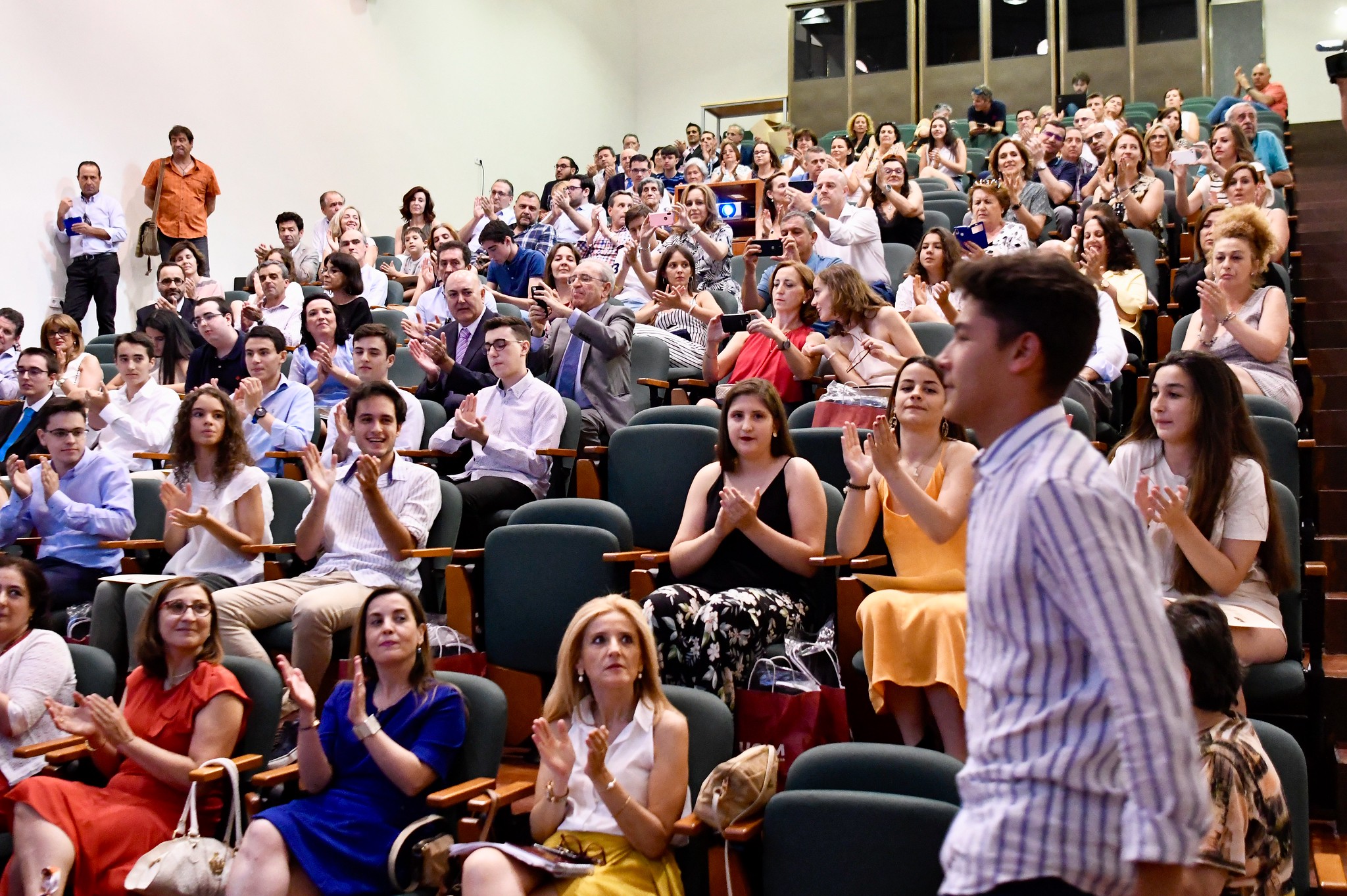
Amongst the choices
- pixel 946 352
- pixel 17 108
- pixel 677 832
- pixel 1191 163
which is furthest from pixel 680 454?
pixel 17 108

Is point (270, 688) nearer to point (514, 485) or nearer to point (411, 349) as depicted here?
point (514, 485)

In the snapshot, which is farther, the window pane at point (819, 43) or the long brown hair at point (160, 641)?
the window pane at point (819, 43)

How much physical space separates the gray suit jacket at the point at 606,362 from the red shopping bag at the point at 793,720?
1783 mm

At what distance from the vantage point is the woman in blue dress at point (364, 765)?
223 cm

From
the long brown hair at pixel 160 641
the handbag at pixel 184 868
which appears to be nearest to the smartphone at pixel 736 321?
the long brown hair at pixel 160 641

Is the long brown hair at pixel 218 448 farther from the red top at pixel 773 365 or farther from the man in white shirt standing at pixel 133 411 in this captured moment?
the red top at pixel 773 365

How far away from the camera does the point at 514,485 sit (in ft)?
12.4

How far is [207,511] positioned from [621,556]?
1.14 metres

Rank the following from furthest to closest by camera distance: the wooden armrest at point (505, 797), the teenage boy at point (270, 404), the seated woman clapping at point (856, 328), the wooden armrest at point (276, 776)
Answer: the teenage boy at point (270, 404), the seated woman clapping at point (856, 328), the wooden armrest at point (276, 776), the wooden armrest at point (505, 797)

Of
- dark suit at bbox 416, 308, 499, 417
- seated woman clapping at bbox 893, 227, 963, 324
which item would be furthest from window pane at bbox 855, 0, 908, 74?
dark suit at bbox 416, 308, 499, 417

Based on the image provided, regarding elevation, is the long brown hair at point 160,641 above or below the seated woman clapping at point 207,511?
below

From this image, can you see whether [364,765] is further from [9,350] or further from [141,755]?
[9,350]

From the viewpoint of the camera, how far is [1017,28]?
11.7 meters

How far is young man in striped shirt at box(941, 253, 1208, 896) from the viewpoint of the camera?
3.14 ft
